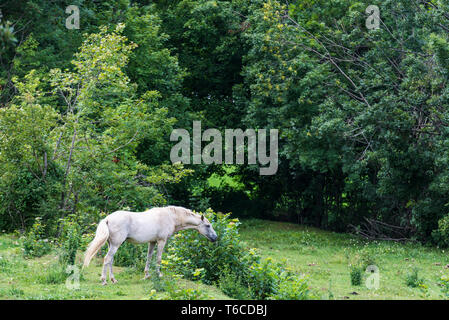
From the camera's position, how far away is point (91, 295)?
33.2 feet

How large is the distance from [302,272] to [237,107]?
50.1 ft

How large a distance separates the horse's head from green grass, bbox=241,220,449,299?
5.10 ft

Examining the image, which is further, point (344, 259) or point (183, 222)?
point (344, 259)

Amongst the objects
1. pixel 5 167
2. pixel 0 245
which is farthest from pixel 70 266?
pixel 5 167

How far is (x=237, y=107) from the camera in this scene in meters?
29.6

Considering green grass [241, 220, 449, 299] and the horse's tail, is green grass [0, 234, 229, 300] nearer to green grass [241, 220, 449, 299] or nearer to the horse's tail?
the horse's tail

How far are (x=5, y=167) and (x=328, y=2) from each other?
13399 mm

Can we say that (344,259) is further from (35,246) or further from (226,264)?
(35,246)

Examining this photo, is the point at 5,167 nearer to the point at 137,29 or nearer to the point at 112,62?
the point at 112,62

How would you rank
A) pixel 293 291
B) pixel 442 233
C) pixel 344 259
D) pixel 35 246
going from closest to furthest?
pixel 293 291, pixel 35 246, pixel 344 259, pixel 442 233

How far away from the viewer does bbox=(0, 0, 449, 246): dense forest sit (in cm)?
Answer: 1675

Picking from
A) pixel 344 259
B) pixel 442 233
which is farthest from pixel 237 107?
pixel 442 233

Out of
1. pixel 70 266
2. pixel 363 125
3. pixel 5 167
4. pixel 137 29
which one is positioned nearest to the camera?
pixel 70 266

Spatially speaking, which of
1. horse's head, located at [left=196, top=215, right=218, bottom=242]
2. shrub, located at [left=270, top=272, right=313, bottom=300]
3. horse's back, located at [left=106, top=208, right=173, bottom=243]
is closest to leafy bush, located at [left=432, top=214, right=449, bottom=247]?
horse's head, located at [left=196, top=215, right=218, bottom=242]
